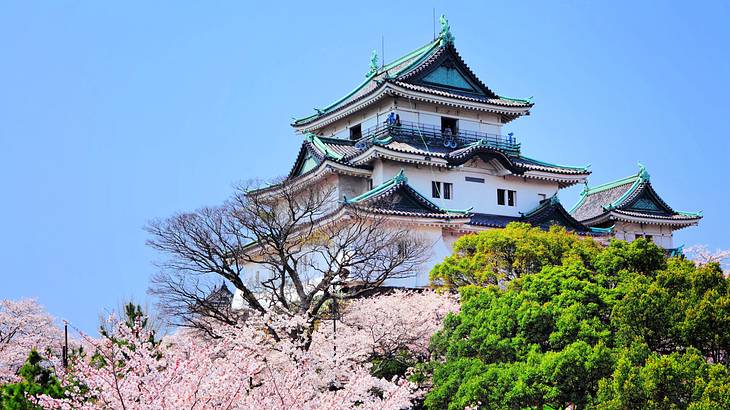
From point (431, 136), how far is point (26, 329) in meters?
19.7

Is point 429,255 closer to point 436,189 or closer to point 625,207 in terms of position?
point 436,189

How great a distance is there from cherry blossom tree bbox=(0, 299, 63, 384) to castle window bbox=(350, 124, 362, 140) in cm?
1579

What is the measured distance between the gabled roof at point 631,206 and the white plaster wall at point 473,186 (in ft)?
10.9

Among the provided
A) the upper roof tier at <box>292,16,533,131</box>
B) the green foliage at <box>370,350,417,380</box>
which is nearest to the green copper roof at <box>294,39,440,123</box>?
the upper roof tier at <box>292,16,533,131</box>

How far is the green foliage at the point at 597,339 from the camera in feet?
54.1

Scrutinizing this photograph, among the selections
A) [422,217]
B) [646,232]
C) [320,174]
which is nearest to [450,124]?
[320,174]

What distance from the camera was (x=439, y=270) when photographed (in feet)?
85.7

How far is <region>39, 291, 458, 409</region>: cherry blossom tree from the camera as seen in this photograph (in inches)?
452

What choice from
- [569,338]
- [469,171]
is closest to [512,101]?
[469,171]

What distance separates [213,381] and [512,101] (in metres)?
31.0

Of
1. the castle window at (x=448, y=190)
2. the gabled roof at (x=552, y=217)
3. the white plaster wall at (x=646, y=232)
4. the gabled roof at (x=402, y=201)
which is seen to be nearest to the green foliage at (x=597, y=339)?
the gabled roof at (x=402, y=201)

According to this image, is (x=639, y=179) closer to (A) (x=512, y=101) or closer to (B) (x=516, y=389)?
(A) (x=512, y=101)

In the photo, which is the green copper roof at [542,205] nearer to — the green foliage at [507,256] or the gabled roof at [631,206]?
the gabled roof at [631,206]

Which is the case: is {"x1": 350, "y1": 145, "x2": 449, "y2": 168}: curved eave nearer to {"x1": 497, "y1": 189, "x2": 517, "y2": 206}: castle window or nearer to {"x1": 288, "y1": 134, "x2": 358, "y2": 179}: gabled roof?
{"x1": 288, "y1": 134, "x2": 358, "y2": 179}: gabled roof
